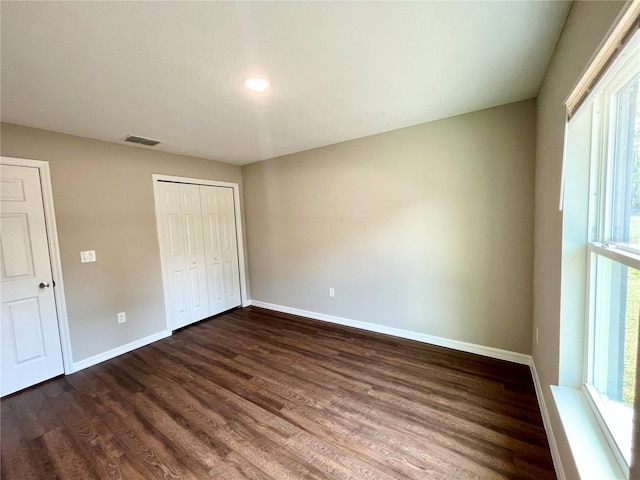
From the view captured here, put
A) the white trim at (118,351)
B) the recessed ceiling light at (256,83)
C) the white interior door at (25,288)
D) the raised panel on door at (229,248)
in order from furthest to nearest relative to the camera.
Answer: the raised panel on door at (229,248), the white trim at (118,351), the white interior door at (25,288), the recessed ceiling light at (256,83)

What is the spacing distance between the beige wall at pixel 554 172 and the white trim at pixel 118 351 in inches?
148

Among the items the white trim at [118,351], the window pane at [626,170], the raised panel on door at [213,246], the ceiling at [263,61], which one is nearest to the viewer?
the window pane at [626,170]

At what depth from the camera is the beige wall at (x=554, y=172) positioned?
3.40 feet

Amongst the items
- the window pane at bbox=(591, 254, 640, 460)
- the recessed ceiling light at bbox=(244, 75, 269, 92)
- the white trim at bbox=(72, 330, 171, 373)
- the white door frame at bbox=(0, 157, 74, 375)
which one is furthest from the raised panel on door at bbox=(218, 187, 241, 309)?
the window pane at bbox=(591, 254, 640, 460)

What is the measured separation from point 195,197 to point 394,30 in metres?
3.18

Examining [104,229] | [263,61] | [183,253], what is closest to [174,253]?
[183,253]

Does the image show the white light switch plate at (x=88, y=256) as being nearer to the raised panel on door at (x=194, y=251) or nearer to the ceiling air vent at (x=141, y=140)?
the raised panel on door at (x=194, y=251)

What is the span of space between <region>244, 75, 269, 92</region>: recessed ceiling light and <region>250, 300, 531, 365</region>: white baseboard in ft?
8.98

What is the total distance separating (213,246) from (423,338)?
10.3 feet

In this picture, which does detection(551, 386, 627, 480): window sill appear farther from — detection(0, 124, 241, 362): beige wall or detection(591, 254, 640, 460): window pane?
detection(0, 124, 241, 362): beige wall

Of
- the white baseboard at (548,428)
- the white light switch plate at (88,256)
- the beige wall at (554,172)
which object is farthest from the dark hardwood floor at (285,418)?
the white light switch plate at (88,256)

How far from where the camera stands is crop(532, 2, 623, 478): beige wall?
1.04 metres

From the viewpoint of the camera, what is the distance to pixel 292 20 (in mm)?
1248

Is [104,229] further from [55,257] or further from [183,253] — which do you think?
[183,253]
